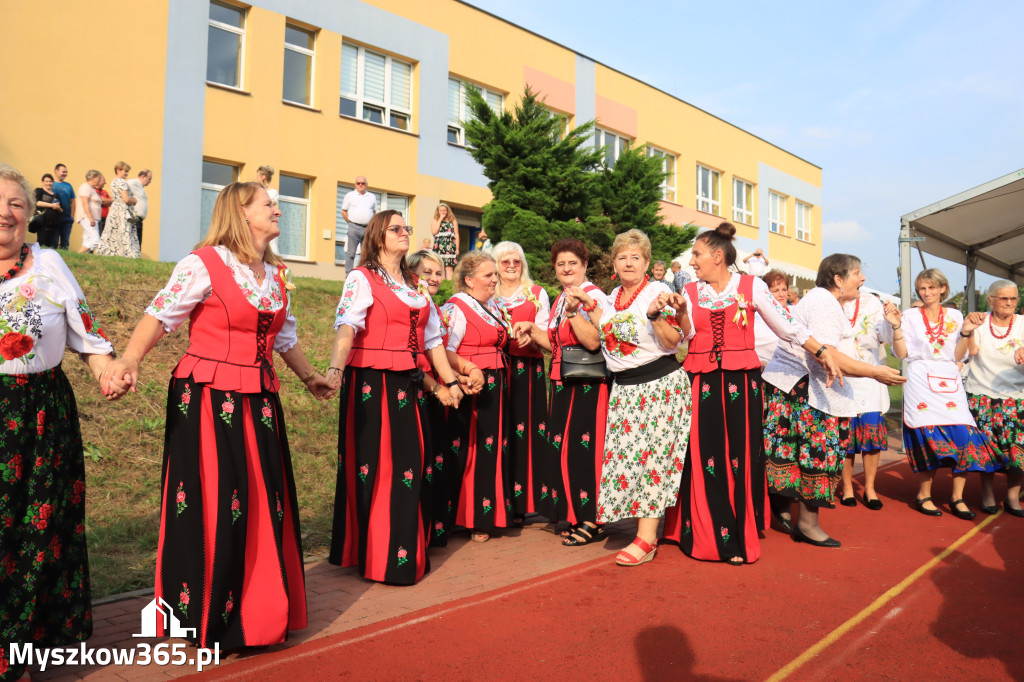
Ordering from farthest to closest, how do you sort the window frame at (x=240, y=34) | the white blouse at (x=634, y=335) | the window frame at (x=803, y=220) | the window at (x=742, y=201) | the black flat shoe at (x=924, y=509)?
1. the window frame at (x=803, y=220)
2. the window at (x=742, y=201)
3. the window frame at (x=240, y=34)
4. the black flat shoe at (x=924, y=509)
5. the white blouse at (x=634, y=335)

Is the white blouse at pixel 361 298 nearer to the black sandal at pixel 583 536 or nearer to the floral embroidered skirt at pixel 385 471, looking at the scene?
the floral embroidered skirt at pixel 385 471

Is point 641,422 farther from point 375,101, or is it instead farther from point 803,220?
Answer: point 803,220

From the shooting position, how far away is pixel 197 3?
16078 mm

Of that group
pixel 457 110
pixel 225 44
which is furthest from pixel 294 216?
pixel 457 110

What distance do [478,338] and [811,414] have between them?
2577 millimetres

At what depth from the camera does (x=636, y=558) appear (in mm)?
5246

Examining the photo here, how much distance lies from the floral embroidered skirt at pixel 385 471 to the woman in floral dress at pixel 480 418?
1084 mm

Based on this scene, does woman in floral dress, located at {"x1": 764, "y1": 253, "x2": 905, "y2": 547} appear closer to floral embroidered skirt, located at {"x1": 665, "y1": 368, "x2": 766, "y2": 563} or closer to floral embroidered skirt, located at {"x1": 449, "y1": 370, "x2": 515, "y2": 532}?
floral embroidered skirt, located at {"x1": 665, "y1": 368, "x2": 766, "y2": 563}

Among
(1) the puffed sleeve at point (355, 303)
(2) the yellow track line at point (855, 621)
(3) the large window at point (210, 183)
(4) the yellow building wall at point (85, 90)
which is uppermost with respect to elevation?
(4) the yellow building wall at point (85, 90)

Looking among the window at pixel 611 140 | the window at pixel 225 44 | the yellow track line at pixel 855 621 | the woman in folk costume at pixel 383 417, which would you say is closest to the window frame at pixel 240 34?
the window at pixel 225 44

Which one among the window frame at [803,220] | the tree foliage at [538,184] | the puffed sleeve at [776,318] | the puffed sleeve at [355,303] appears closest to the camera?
the puffed sleeve at [355,303]

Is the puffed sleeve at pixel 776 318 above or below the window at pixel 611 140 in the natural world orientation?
below

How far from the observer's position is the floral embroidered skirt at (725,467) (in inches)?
212

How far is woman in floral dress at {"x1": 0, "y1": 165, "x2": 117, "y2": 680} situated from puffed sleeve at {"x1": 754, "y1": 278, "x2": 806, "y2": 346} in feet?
13.2
